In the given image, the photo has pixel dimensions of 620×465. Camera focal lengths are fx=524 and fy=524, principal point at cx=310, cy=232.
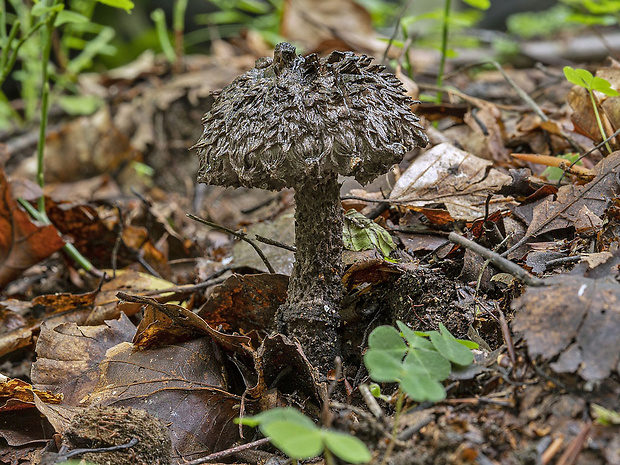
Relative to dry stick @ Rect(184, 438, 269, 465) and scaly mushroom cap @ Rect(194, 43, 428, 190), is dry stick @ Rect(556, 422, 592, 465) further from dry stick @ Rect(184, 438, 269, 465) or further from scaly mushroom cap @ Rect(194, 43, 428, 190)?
scaly mushroom cap @ Rect(194, 43, 428, 190)

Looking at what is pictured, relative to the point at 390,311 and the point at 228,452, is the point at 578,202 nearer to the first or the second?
the point at 390,311

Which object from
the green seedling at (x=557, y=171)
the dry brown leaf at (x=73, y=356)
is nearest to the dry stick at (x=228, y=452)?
the dry brown leaf at (x=73, y=356)

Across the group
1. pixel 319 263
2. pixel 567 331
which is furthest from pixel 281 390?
pixel 567 331

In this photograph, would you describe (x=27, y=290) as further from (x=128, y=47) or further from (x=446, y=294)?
(x=128, y=47)

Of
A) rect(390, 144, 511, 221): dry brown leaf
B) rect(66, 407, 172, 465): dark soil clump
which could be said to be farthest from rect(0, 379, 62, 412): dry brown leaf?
rect(390, 144, 511, 221): dry brown leaf

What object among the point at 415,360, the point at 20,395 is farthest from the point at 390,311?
the point at 20,395

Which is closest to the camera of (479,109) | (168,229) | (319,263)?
(319,263)
